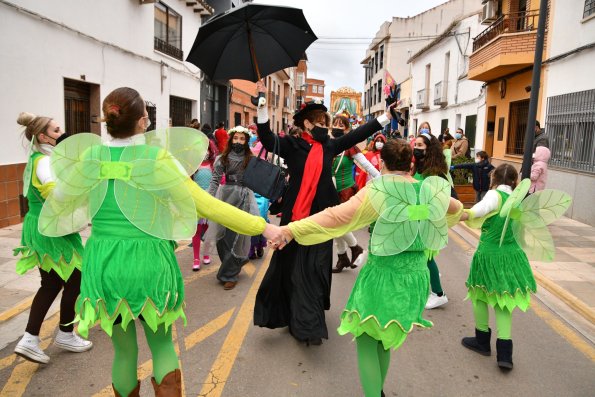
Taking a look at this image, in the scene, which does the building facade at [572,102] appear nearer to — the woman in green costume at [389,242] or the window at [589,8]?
the window at [589,8]

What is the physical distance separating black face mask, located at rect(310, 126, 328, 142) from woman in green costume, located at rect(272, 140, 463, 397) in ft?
4.04

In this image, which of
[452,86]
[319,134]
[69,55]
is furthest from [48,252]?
[452,86]

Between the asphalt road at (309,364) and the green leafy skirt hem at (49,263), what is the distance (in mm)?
746

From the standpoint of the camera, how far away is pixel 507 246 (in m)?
Answer: 3.57

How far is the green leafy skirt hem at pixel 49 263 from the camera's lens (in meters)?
3.30

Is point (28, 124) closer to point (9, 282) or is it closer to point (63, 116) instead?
point (9, 282)

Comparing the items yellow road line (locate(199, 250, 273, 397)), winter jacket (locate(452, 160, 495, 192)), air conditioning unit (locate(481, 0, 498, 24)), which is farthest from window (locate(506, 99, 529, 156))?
yellow road line (locate(199, 250, 273, 397))

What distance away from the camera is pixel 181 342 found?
3922 millimetres

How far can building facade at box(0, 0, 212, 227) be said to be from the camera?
25.3 feet

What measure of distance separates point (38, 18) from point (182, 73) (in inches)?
292

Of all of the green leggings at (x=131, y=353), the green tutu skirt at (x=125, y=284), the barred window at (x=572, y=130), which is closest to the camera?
the green tutu skirt at (x=125, y=284)

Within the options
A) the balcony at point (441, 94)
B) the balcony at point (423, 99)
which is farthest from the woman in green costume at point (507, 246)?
the balcony at point (423, 99)

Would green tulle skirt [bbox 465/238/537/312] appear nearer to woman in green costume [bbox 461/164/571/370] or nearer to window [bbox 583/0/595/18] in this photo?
woman in green costume [bbox 461/164/571/370]

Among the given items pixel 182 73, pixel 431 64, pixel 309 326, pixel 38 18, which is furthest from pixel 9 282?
pixel 431 64
